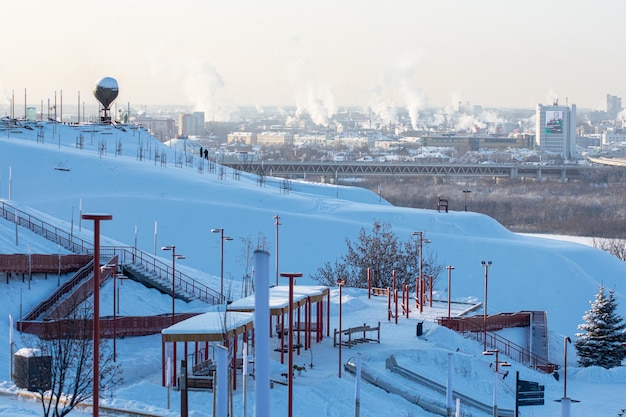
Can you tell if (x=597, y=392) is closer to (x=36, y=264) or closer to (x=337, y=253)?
(x=36, y=264)

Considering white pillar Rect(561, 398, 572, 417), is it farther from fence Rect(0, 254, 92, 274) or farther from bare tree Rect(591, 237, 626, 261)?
bare tree Rect(591, 237, 626, 261)

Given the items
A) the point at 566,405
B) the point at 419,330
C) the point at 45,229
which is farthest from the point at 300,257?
the point at 566,405

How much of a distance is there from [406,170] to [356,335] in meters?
91.7

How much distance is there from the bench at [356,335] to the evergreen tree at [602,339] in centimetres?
822

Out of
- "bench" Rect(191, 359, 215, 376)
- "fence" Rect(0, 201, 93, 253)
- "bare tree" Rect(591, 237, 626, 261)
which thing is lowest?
"bare tree" Rect(591, 237, 626, 261)

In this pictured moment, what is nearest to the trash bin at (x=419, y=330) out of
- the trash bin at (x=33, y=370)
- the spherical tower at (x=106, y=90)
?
the trash bin at (x=33, y=370)

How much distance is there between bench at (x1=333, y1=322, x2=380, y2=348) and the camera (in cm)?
3250

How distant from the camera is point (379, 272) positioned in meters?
50.0

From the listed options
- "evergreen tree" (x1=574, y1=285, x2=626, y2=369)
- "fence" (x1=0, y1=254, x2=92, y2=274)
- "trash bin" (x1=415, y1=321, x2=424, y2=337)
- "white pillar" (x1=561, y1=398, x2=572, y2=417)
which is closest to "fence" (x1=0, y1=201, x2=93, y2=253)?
"fence" (x1=0, y1=254, x2=92, y2=274)

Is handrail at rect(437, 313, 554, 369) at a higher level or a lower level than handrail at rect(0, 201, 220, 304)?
lower

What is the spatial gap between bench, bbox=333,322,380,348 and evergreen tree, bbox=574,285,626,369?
27.0 feet

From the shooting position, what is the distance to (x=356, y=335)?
112 ft

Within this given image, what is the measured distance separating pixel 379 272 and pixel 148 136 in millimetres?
36058

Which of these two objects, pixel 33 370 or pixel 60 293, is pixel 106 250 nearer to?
pixel 60 293
